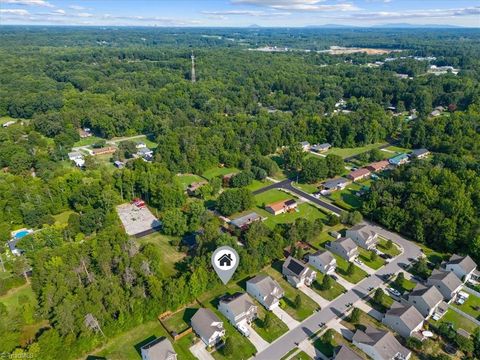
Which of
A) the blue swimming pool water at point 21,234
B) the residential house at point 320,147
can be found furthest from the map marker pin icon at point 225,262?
the residential house at point 320,147

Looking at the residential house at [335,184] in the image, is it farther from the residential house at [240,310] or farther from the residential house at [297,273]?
the residential house at [240,310]

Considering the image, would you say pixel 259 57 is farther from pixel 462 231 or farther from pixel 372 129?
pixel 462 231

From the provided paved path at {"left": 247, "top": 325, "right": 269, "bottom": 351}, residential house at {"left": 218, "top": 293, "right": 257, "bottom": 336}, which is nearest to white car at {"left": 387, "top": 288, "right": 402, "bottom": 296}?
residential house at {"left": 218, "top": 293, "right": 257, "bottom": 336}

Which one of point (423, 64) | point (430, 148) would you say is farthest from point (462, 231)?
point (423, 64)

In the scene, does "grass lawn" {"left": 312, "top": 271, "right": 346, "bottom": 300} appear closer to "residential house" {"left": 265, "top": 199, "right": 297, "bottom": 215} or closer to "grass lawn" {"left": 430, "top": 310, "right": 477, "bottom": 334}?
"grass lawn" {"left": 430, "top": 310, "right": 477, "bottom": 334}

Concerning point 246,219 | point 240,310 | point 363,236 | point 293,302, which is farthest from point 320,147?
point 240,310
